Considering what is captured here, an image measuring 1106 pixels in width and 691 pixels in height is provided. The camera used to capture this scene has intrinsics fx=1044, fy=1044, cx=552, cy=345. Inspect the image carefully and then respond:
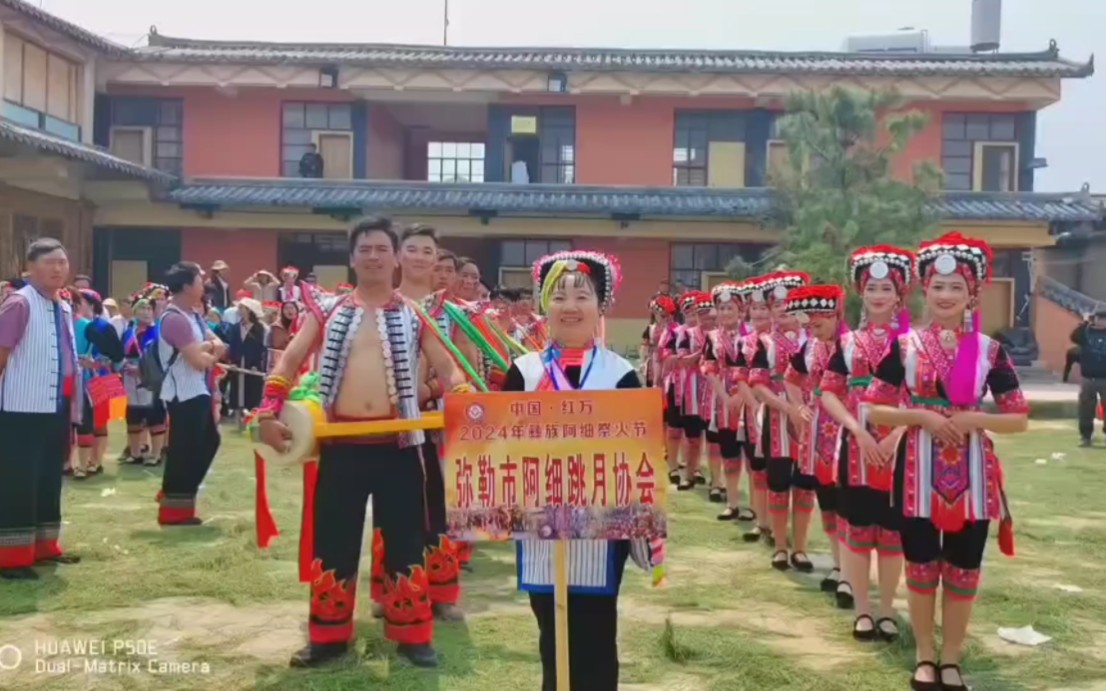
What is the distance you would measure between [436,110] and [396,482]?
2041 cm

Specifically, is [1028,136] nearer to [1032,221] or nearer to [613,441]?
[1032,221]

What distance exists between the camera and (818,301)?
6285 millimetres

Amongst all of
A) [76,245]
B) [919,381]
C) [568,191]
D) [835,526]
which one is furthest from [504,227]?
[919,381]

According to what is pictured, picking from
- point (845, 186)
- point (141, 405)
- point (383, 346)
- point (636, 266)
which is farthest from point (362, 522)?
point (636, 266)

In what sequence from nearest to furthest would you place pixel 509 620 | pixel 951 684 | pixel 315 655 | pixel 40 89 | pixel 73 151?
pixel 951 684 < pixel 315 655 < pixel 509 620 < pixel 73 151 < pixel 40 89

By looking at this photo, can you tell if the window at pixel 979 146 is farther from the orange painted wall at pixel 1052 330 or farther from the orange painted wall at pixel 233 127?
the orange painted wall at pixel 233 127

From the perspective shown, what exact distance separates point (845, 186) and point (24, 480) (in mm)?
14337

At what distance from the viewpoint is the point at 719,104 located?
22906 mm

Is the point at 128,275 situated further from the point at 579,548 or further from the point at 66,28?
the point at 579,548

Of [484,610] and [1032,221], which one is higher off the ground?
[1032,221]

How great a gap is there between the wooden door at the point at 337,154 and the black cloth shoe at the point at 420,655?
1931 centimetres

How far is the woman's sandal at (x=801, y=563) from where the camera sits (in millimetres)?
6906

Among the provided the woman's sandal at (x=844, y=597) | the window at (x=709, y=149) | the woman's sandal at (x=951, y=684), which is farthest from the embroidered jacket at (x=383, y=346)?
the window at (x=709, y=149)

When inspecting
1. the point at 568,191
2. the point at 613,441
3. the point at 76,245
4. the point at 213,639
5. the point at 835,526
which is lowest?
the point at 213,639
